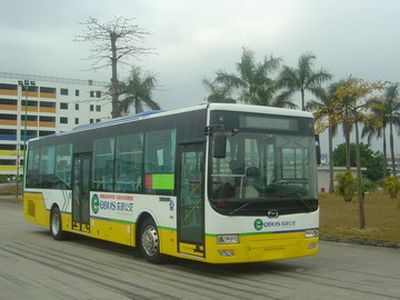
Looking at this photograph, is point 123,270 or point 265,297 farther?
point 123,270

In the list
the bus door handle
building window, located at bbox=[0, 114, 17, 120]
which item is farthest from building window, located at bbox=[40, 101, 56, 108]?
the bus door handle

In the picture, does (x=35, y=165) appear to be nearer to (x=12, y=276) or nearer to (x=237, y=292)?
(x=12, y=276)

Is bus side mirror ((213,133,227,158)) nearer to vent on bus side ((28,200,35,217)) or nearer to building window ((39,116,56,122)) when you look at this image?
vent on bus side ((28,200,35,217))

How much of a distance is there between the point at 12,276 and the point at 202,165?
3.86 m

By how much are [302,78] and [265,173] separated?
111 feet

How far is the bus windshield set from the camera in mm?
10008

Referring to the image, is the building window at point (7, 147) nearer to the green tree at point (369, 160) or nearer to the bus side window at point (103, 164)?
the green tree at point (369, 160)

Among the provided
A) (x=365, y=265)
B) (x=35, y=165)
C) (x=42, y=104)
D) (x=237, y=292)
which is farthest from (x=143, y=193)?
(x=42, y=104)

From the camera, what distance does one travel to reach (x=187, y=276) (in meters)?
10.3

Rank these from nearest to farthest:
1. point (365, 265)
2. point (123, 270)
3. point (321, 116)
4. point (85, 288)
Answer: point (85, 288) < point (123, 270) < point (365, 265) < point (321, 116)

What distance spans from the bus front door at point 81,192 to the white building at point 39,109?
90604mm

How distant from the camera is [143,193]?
12.1 metres

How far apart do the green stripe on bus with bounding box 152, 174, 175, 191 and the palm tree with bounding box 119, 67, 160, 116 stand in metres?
22.8

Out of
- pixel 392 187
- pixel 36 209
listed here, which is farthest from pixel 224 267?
pixel 392 187
